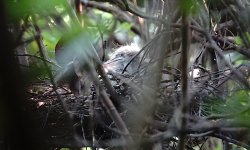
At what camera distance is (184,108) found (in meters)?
0.87

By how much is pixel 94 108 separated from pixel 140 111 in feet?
2.72

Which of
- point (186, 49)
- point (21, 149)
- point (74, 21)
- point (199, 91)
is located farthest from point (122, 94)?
point (21, 149)

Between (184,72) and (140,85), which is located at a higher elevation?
(140,85)

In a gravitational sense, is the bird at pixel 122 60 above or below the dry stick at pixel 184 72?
above

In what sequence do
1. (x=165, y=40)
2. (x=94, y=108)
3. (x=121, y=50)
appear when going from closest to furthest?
(x=165, y=40), (x=94, y=108), (x=121, y=50)

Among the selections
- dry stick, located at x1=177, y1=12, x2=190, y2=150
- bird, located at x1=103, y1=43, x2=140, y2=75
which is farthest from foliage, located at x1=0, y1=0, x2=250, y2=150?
bird, located at x1=103, y1=43, x2=140, y2=75

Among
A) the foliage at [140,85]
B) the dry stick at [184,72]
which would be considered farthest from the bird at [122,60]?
the dry stick at [184,72]

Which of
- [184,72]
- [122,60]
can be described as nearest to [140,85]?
[184,72]

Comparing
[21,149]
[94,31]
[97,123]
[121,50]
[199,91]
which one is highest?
[121,50]

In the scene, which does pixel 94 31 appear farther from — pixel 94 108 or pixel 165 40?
pixel 165 40

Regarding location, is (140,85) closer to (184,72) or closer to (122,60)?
(184,72)

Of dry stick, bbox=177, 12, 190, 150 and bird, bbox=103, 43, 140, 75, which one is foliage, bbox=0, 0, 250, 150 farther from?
bird, bbox=103, 43, 140, 75

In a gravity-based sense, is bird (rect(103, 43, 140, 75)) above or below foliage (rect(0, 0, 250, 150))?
above

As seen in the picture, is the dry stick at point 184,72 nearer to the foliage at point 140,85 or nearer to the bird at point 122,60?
the foliage at point 140,85
